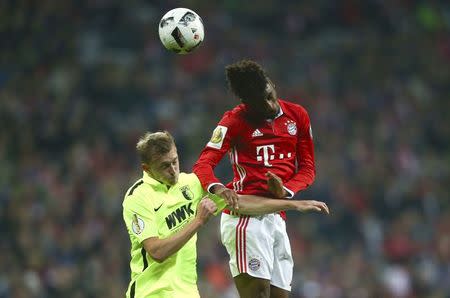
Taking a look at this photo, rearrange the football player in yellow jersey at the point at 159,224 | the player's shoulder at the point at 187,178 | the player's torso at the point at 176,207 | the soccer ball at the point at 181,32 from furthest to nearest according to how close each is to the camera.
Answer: the soccer ball at the point at 181,32, the player's shoulder at the point at 187,178, the player's torso at the point at 176,207, the football player in yellow jersey at the point at 159,224

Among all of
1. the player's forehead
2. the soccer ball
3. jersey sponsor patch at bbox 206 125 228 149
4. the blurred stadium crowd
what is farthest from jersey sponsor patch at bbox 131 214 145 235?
the blurred stadium crowd

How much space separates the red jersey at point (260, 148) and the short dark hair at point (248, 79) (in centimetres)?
15

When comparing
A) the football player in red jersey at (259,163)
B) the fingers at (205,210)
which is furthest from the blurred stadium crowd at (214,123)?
the fingers at (205,210)

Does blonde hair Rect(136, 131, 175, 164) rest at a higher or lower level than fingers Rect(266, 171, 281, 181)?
higher

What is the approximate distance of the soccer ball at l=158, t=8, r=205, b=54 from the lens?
6.00 m

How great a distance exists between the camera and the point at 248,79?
566cm

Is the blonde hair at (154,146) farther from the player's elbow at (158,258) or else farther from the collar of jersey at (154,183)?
the player's elbow at (158,258)

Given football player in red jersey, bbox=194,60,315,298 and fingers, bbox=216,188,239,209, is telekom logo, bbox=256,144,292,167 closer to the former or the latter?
football player in red jersey, bbox=194,60,315,298

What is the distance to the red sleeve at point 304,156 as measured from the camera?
5871 mm

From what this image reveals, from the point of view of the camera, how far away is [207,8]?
14328 mm

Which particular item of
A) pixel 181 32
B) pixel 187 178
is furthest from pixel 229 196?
pixel 181 32

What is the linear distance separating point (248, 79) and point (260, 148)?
42 centimetres

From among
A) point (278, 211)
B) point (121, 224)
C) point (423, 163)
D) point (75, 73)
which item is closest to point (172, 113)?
point (75, 73)

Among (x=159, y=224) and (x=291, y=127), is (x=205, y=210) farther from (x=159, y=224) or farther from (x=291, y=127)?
(x=291, y=127)
